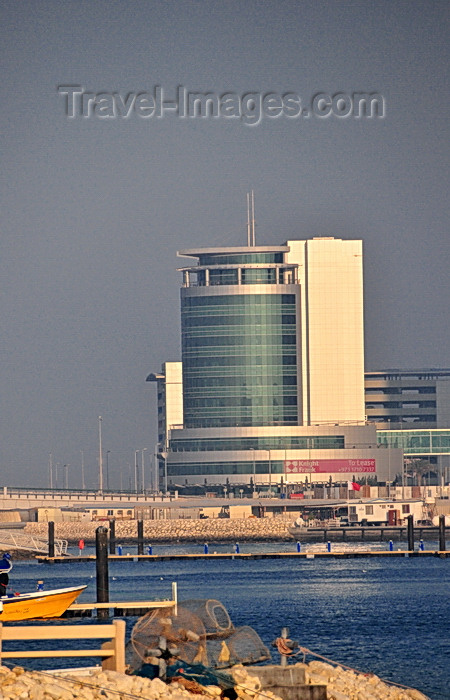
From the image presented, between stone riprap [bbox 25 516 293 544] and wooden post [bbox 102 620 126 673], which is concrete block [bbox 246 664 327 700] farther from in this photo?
stone riprap [bbox 25 516 293 544]

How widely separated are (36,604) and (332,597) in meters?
33.7

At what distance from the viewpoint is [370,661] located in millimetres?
Result: 59125

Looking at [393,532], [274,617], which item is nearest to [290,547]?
[393,532]

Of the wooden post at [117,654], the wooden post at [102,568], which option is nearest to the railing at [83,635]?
the wooden post at [117,654]

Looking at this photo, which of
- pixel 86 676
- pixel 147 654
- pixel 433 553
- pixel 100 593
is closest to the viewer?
pixel 86 676

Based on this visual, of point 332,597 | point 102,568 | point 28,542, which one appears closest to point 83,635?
point 102,568

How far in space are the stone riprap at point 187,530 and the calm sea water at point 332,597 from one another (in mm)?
30892

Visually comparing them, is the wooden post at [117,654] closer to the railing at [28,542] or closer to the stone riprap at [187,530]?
the railing at [28,542]

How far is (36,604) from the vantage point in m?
65.8

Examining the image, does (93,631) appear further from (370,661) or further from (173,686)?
(370,661)

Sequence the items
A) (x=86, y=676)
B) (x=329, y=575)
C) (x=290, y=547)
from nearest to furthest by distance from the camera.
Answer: (x=86, y=676), (x=329, y=575), (x=290, y=547)

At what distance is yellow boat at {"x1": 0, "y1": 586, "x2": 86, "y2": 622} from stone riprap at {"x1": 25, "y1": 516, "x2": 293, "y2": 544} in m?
117

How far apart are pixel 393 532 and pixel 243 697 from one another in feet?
467

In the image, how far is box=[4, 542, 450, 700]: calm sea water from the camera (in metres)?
61.0
